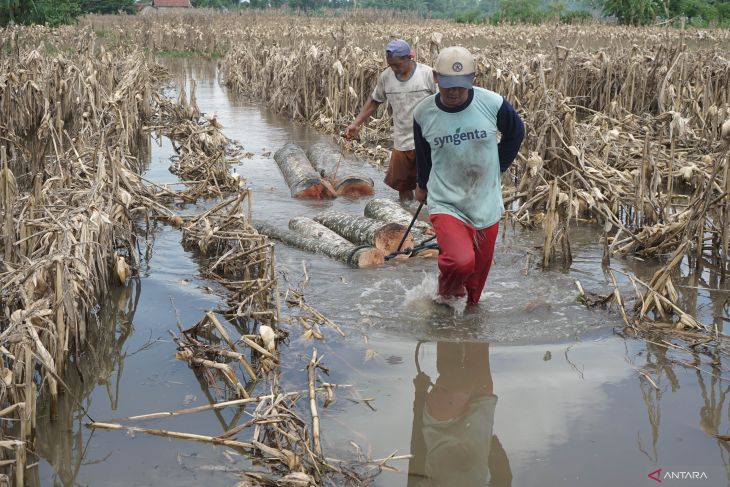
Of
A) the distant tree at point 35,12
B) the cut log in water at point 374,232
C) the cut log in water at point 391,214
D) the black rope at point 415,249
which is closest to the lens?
the black rope at point 415,249

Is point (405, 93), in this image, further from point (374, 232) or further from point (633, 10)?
point (633, 10)

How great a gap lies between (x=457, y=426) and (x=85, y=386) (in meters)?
2.29

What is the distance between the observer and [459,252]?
213 inches

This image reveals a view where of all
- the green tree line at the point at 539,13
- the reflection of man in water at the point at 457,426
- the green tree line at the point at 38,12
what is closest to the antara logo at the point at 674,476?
the reflection of man in water at the point at 457,426

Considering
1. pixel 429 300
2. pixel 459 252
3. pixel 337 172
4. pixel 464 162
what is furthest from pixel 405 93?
pixel 459 252

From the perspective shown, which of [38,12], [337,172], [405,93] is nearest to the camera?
[405,93]

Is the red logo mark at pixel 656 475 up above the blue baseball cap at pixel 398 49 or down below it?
below

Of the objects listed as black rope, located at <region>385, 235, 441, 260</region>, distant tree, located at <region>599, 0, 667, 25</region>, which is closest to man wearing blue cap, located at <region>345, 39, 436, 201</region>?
black rope, located at <region>385, 235, 441, 260</region>

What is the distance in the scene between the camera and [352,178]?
10156 mm

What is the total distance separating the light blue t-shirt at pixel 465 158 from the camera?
5.26 metres

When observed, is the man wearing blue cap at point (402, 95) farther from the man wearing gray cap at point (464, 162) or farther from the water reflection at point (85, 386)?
the water reflection at point (85, 386)

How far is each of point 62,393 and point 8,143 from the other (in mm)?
5677

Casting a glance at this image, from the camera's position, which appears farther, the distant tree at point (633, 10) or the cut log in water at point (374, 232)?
the distant tree at point (633, 10)

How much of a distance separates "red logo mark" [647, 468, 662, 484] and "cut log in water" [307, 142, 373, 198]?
676 centimetres
